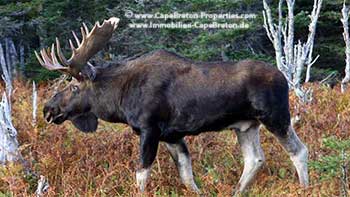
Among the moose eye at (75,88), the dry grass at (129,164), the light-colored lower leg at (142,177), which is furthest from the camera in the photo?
the moose eye at (75,88)

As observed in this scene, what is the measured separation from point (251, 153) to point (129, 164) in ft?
4.69

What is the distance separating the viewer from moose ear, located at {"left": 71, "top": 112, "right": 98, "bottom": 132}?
6.90m

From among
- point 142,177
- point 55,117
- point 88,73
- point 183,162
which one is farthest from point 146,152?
point 55,117

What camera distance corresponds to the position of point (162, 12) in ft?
60.4

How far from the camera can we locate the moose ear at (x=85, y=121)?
6902 mm

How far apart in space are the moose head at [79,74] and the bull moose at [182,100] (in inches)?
0.4

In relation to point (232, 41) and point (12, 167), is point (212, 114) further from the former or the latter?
point (232, 41)

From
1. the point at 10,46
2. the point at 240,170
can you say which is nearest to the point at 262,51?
the point at 10,46

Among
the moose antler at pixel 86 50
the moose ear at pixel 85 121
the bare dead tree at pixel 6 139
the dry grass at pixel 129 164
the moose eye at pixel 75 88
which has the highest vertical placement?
the moose antler at pixel 86 50

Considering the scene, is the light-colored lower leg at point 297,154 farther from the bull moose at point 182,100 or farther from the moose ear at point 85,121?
the moose ear at point 85,121

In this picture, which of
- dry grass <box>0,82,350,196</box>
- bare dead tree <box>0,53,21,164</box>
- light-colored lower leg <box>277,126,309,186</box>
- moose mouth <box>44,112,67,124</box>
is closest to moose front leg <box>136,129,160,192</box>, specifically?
dry grass <box>0,82,350,196</box>

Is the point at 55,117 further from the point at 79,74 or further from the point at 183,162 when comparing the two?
the point at 183,162

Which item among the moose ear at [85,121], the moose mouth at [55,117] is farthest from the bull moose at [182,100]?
the moose mouth at [55,117]

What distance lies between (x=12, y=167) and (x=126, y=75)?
5.13ft
